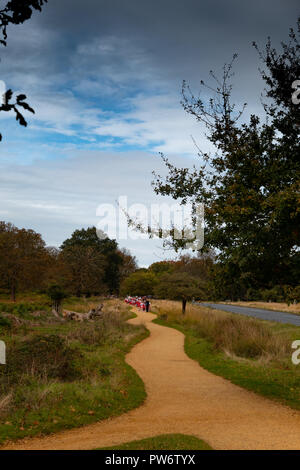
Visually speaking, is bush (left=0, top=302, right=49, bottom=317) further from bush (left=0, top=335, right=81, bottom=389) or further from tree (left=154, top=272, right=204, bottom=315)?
bush (left=0, top=335, right=81, bottom=389)

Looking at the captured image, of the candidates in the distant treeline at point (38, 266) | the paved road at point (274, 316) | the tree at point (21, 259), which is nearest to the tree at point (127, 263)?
the distant treeline at point (38, 266)

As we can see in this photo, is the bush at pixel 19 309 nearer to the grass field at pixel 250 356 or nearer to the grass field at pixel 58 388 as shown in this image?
the grass field at pixel 250 356

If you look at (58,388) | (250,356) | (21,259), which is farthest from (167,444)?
(21,259)

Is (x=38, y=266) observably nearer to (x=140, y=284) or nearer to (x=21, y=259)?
(x=21, y=259)

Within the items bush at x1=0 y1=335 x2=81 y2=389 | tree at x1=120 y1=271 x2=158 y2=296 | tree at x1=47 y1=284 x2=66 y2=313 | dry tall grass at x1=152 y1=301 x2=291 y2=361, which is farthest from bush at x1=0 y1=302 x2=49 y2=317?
tree at x1=120 y1=271 x2=158 y2=296

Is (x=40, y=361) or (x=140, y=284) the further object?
(x=140, y=284)

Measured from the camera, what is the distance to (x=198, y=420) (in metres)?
8.56

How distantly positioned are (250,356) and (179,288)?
1803cm

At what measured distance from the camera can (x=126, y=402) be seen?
33.0 feet

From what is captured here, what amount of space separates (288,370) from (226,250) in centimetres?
619

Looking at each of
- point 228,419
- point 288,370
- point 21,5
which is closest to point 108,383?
point 228,419

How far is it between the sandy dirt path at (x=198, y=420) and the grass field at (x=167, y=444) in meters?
0.26

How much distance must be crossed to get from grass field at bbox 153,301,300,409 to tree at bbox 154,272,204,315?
9.97 m
